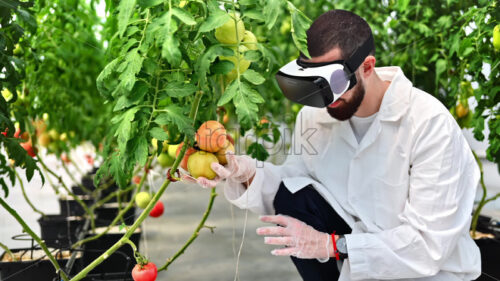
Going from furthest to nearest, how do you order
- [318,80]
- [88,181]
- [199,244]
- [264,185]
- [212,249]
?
[88,181]
[199,244]
[212,249]
[264,185]
[318,80]

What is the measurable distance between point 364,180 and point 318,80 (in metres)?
0.41

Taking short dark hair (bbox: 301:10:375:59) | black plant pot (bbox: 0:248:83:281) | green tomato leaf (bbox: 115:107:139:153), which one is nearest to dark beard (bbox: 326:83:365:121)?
short dark hair (bbox: 301:10:375:59)

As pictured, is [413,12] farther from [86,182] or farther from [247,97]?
[86,182]

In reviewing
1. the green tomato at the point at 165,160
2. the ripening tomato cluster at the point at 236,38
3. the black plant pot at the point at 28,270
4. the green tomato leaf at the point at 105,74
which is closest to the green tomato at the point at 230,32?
the ripening tomato cluster at the point at 236,38

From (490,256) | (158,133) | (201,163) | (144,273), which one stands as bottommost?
(490,256)

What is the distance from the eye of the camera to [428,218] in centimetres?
121

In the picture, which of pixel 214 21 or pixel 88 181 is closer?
pixel 214 21

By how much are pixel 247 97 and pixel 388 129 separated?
569 mm

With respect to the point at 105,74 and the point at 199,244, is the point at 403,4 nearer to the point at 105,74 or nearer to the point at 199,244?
the point at 105,74

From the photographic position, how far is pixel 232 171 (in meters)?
1.33

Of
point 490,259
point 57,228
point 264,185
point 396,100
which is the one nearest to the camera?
point 396,100

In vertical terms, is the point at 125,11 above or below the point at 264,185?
above

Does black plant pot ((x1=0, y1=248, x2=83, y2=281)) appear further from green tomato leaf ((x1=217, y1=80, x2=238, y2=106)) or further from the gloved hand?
green tomato leaf ((x1=217, y1=80, x2=238, y2=106))

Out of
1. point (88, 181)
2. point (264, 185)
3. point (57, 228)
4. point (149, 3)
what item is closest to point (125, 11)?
point (149, 3)
